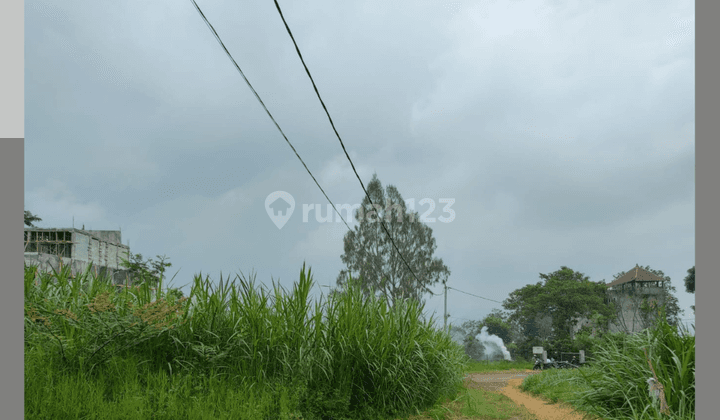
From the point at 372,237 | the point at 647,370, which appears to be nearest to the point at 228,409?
the point at 647,370

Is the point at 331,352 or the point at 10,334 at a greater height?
the point at 10,334

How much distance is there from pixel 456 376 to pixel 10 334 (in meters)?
5.15

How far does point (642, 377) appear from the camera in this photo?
14.4ft

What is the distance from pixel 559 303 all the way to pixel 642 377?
24760mm

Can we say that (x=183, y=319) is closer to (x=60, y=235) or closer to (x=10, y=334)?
(x=10, y=334)

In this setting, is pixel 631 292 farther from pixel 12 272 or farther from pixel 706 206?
pixel 12 272

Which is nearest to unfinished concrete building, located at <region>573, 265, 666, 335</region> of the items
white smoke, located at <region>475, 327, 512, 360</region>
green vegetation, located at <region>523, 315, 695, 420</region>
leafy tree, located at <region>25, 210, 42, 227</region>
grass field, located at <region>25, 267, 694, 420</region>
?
white smoke, located at <region>475, 327, 512, 360</region>

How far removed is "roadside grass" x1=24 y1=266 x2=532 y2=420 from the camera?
149 inches

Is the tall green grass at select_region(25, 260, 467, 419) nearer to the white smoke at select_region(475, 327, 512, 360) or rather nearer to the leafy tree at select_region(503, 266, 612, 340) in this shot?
the white smoke at select_region(475, 327, 512, 360)

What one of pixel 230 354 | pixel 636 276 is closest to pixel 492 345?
pixel 636 276

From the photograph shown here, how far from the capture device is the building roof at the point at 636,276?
2589 centimetres

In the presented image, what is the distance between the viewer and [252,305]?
4.98 meters

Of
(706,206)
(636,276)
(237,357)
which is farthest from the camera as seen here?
(636,276)

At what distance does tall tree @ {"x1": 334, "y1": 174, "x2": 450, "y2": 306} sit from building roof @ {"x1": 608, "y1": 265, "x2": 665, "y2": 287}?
44.8 ft
